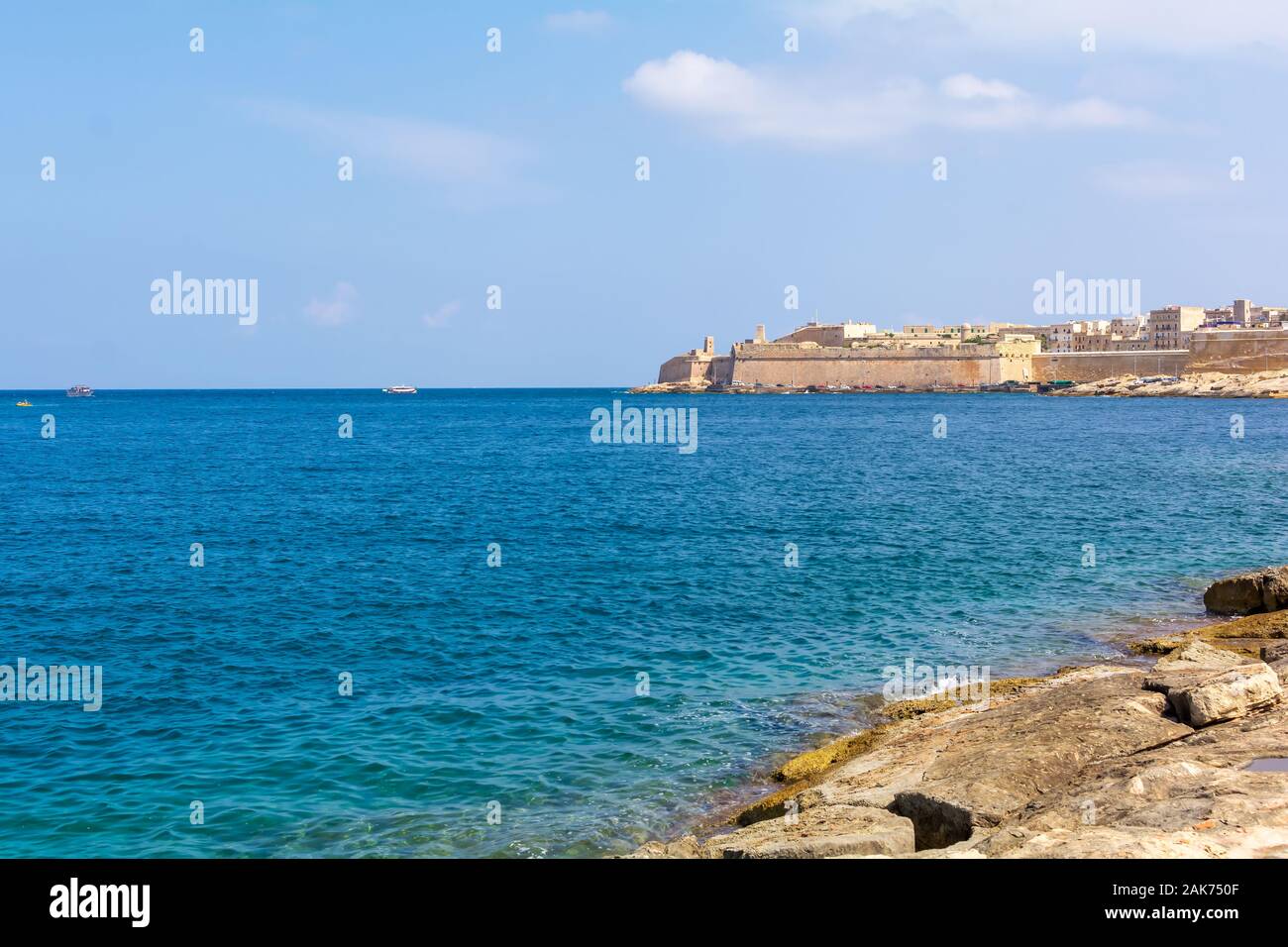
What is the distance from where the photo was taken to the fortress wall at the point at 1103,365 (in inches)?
3649

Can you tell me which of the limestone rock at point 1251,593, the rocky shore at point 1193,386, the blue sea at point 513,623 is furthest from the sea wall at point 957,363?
the limestone rock at point 1251,593

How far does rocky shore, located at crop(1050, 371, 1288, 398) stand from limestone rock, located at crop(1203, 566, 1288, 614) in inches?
2816

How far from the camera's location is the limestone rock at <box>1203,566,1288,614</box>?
1289 centimetres

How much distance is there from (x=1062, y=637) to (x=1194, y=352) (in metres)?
91.4

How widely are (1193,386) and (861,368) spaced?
1344 inches

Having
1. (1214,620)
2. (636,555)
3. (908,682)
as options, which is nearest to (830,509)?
(636,555)

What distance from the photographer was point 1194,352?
300 ft

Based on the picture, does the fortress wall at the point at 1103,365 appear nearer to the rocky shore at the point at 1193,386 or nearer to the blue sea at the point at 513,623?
the rocky shore at the point at 1193,386

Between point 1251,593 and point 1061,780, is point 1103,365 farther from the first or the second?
point 1061,780

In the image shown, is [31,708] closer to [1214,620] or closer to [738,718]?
[738,718]

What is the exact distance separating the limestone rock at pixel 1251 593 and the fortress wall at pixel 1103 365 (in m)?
89.0

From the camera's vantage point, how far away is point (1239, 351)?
288 ft

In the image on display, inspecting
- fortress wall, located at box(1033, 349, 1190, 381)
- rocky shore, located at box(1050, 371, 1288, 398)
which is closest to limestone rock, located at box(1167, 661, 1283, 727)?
rocky shore, located at box(1050, 371, 1288, 398)
